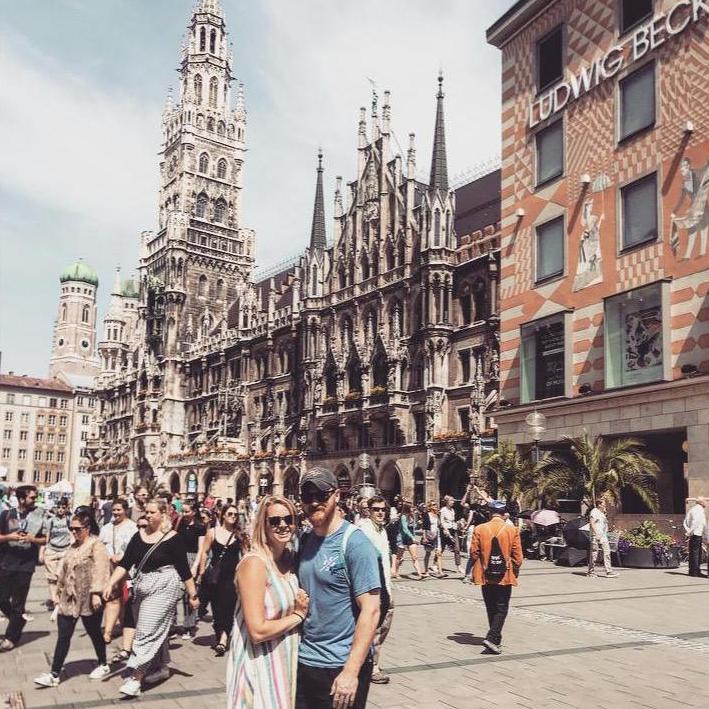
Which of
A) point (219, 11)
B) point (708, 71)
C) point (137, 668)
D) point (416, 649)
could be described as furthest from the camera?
point (219, 11)

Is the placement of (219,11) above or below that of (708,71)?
above

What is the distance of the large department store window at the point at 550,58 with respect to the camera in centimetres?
2803

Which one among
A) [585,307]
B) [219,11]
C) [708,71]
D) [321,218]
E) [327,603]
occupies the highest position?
[219,11]

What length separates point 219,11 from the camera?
89.8m

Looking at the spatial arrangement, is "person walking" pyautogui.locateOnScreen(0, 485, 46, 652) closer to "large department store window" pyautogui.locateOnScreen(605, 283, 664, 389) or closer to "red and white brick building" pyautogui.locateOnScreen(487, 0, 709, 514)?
"red and white brick building" pyautogui.locateOnScreen(487, 0, 709, 514)

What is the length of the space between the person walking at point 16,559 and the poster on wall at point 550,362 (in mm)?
18731

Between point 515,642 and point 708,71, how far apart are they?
60.5 ft

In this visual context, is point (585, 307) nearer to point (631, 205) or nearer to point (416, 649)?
point (631, 205)

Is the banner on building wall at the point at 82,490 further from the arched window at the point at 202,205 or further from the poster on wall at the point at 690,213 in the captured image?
the arched window at the point at 202,205

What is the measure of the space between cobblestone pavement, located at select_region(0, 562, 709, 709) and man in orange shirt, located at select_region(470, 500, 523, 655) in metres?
0.37

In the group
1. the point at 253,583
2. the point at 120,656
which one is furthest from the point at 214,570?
the point at 253,583

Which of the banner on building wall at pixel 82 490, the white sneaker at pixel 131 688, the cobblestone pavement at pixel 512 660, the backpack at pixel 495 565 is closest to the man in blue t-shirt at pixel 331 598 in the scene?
the cobblestone pavement at pixel 512 660

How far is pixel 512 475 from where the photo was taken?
24.2 metres

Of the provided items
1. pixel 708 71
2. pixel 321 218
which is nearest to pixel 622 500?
pixel 708 71
